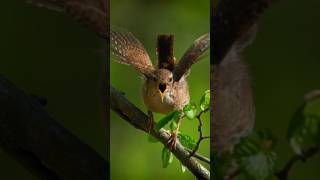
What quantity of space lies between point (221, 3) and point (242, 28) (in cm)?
8

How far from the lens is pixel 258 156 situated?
124 cm

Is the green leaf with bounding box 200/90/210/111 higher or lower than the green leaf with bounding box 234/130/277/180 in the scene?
higher

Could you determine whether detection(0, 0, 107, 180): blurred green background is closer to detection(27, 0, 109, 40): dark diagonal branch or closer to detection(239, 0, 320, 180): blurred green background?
detection(27, 0, 109, 40): dark diagonal branch

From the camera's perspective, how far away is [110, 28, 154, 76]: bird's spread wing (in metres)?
1.35

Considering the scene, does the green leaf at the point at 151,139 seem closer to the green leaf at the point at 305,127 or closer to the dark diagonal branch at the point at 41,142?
the dark diagonal branch at the point at 41,142

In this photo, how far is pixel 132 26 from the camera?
4.44ft

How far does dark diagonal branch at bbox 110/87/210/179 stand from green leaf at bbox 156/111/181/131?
0.05ft

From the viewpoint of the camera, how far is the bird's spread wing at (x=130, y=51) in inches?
53.2

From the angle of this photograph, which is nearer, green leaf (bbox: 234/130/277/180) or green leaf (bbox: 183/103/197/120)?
green leaf (bbox: 234/130/277/180)

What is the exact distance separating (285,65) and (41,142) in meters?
0.59

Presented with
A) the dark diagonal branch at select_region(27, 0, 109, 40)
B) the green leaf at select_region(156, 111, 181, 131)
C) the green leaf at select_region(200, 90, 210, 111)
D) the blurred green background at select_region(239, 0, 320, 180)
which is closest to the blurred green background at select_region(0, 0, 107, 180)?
the dark diagonal branch at select_region(27, 0, 109, 40)

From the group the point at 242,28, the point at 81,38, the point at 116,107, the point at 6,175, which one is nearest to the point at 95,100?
the point at 116,107

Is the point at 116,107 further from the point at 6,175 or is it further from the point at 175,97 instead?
the point at 6,175

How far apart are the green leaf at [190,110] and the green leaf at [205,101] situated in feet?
0.08
